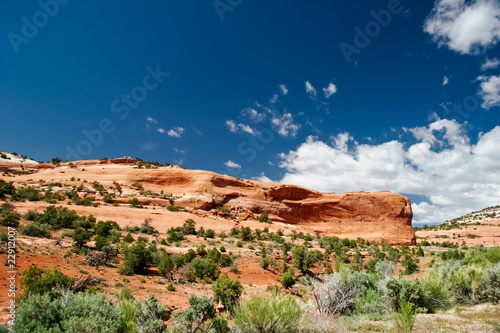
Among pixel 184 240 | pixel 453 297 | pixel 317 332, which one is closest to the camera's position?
pixel 317 332

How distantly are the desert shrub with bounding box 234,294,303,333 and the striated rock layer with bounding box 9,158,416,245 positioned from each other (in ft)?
122

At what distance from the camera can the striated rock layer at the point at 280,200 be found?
43625 mm

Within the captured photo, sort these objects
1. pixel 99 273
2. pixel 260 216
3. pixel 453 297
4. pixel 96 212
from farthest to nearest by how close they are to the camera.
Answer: pixel 260 216 → pixel 96 212 → pixel 99 273 → pixel 453 297

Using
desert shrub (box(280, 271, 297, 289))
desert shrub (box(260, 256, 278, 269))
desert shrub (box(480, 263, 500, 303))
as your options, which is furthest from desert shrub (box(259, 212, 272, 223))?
desert shrub (box(480, 263, 500, 303))

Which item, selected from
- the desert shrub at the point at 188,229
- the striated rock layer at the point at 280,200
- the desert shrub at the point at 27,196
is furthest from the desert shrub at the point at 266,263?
the desert shrub at the point at 27,196

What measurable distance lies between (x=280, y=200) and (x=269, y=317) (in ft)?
143

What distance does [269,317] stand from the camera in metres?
5.23

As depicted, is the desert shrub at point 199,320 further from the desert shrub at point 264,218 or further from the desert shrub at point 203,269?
the desert shrub at point 264,218

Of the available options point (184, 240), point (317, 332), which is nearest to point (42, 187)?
point (184, 240)

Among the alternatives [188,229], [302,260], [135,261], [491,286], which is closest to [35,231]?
[135,261]

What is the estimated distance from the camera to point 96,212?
28.4 metres

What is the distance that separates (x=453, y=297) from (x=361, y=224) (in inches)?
1569

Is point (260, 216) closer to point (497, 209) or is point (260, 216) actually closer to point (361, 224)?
point (361, 224)

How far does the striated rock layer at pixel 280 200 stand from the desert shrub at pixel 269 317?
122ft
